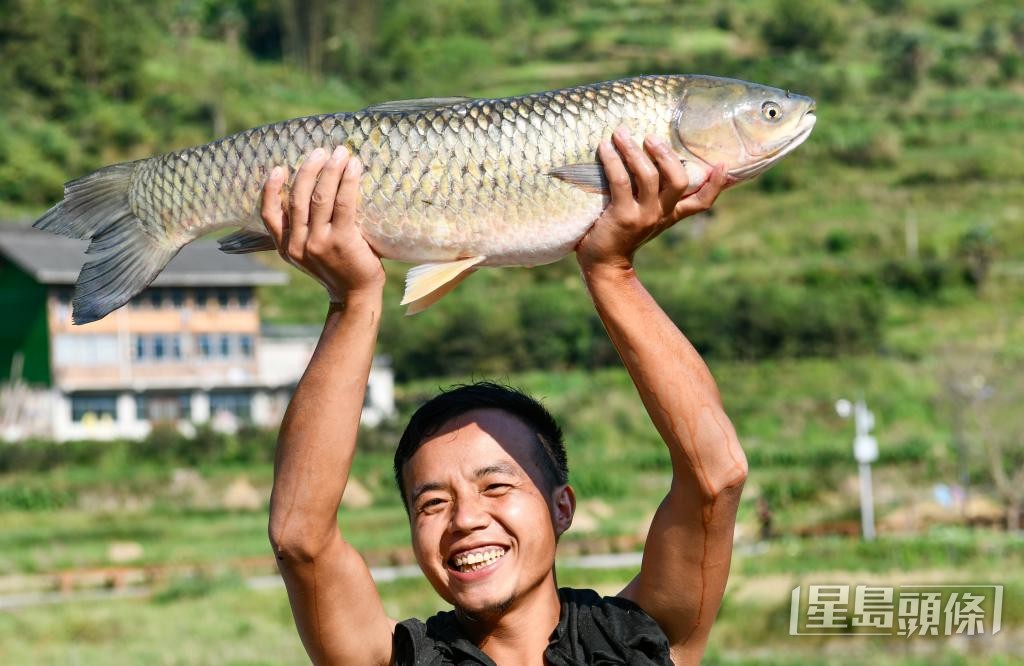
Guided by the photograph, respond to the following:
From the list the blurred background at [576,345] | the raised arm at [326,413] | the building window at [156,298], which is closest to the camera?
the raised arm at [326,413]

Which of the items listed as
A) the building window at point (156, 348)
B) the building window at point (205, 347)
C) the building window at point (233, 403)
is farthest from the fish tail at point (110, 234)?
the building window at point (205, 347)

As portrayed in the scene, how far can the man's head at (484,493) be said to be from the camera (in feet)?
7.96

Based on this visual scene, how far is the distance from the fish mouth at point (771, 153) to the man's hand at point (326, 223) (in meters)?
0.63

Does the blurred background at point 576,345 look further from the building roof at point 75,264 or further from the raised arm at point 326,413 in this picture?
the raised arm at point 326,413

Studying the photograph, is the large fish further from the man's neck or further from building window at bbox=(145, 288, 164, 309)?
building window at bbox=(145, 288, 164, 309)

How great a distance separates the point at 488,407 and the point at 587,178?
47 cm

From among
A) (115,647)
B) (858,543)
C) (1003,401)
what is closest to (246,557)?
(115,647)

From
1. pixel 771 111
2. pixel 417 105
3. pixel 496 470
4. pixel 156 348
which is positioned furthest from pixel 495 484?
pixel 156 348

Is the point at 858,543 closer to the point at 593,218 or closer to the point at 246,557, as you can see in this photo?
the point at 246,557

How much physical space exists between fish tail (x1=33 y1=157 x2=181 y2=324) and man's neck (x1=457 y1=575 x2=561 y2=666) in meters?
0.81

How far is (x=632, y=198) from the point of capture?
2.33m

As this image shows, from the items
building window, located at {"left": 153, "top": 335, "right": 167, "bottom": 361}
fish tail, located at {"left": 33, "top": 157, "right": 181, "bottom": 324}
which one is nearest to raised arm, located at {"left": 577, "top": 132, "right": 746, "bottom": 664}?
fish tail, located at {"left": 33, "top": 157, "right": 181, "bottom": 324}

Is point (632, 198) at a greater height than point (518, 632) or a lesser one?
greater

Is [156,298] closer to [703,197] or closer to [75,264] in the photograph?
[75,264]
